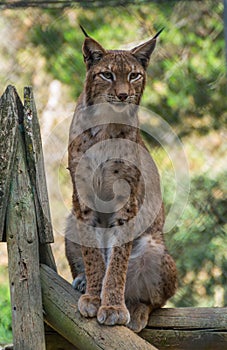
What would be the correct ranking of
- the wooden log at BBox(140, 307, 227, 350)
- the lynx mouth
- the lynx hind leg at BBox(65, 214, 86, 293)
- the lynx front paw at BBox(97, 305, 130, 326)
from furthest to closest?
1. the lynx hind leg at BBox(65, 214, 86, 293)
2. the lynx mouth
3. the wooden log at BBox(140, 307, 227, 350)
4. the lynx front paw at BBox(97, 305, 130, 326)

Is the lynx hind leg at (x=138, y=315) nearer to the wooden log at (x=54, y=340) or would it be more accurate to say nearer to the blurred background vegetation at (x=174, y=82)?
the wooden log at (x=54, y=340)

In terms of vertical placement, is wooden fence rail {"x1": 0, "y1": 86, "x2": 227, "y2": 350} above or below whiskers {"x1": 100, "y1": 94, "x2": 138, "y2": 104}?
below

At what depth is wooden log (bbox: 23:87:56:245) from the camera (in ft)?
9.20

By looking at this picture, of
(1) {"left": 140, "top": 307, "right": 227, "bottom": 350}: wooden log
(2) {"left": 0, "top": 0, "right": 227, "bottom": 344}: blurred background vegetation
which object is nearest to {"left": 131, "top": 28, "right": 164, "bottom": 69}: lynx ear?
(1) {"left": 140, "top": 307, "right": 227, "bottom": 350}: wooden log

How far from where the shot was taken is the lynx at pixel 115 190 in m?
3.10

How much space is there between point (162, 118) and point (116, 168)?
2056 mm

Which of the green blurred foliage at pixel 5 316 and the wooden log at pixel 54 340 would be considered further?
the green blurred foliage at pixel 5 316

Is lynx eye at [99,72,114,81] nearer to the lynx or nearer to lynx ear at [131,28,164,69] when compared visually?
the lynx

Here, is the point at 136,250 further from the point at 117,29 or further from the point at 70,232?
the point at 117,29

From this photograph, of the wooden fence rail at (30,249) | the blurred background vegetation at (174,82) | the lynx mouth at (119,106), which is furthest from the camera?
the blurred background vegetation at (174,82)

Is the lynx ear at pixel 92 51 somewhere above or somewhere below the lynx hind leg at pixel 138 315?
above

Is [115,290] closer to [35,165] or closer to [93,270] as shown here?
[93,270]

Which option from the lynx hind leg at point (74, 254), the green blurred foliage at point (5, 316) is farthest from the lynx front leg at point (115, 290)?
the green blurred foliage at point (5, 316)

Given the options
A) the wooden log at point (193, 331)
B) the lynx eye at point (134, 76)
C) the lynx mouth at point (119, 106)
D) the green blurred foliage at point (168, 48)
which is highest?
the green blurred foliage at point (168, 48)
